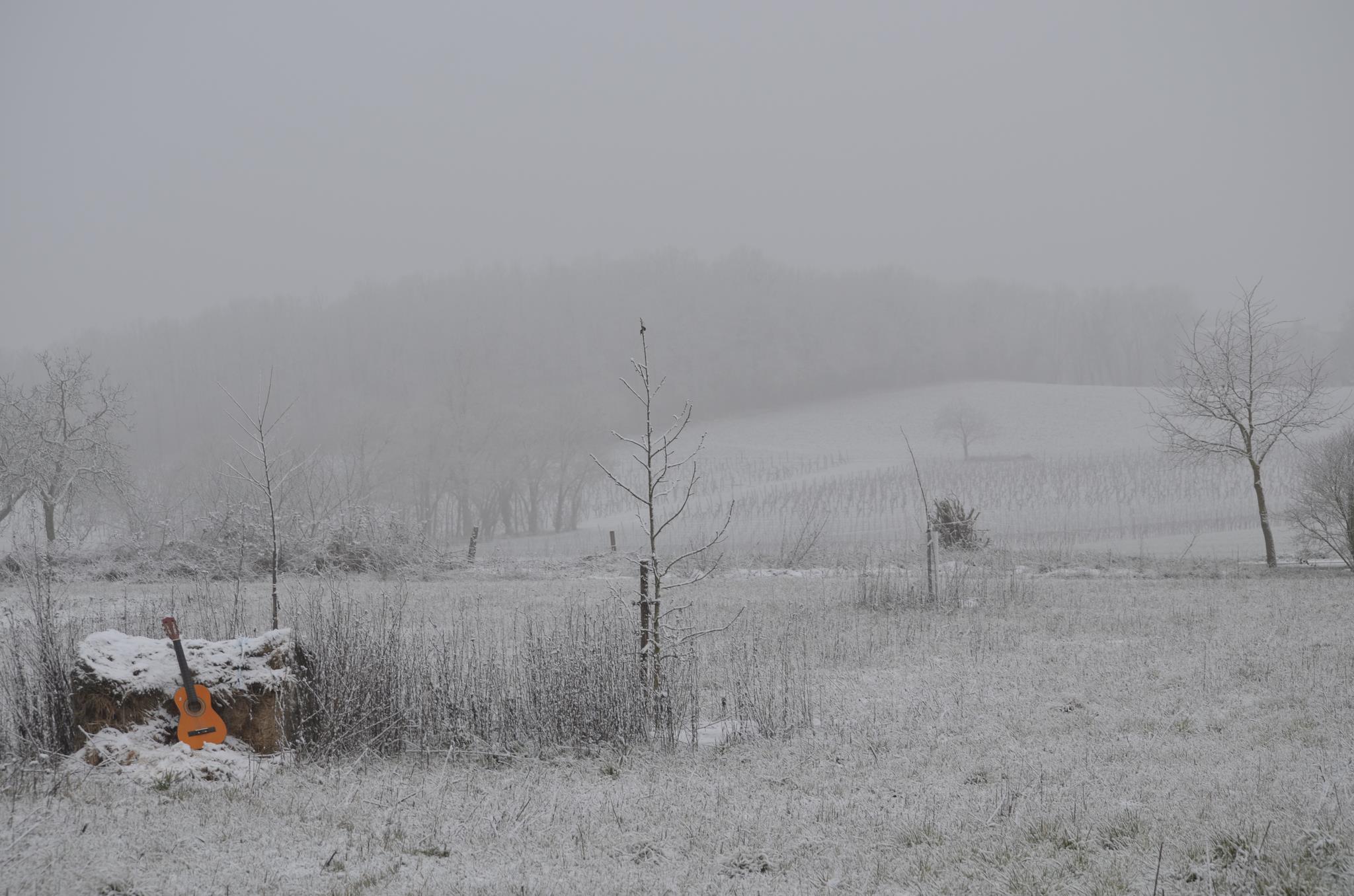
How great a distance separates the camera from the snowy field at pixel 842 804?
3385 millimetres

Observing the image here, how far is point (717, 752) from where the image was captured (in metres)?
5.62

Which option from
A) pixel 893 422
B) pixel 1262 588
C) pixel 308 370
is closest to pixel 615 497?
pixel 893 422

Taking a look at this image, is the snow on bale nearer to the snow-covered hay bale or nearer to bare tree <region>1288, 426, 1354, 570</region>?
the snow-covered hay bale

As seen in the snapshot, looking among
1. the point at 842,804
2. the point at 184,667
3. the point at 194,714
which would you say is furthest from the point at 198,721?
the point at 842,804

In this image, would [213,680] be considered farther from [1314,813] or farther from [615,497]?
[615,497]

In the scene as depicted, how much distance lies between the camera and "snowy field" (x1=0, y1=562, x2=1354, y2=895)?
3385mm

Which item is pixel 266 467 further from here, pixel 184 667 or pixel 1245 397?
pixel 1245 397

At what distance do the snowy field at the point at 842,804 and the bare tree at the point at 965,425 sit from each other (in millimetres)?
47185

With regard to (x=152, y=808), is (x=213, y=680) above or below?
above

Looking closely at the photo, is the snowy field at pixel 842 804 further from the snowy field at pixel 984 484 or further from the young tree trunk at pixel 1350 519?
the snowy field at pixel 984 484

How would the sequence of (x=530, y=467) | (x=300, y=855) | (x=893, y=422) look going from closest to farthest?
(x=300, y=855) < (x=530, y=467) < (x=893, y=422)

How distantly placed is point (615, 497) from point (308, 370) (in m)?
31.3

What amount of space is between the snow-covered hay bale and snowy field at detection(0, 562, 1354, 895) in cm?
30

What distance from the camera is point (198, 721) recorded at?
471cm
